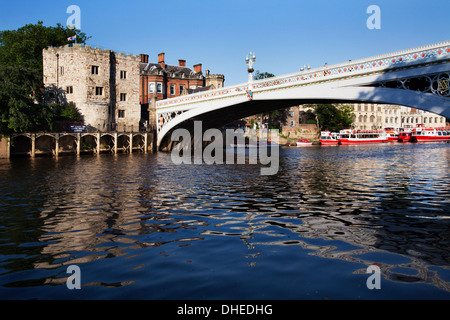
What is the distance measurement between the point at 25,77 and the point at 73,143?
883 cm

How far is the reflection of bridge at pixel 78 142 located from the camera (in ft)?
130

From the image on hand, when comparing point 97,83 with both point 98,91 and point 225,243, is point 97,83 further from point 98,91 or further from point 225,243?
point 225,243

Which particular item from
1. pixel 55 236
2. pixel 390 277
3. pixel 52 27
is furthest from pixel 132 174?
pixel 52 27

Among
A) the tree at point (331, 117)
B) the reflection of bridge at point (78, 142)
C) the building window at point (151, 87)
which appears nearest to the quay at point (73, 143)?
the reflection of bridge at point (78, 142)

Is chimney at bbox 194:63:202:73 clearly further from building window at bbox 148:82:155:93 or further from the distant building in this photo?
the distant building

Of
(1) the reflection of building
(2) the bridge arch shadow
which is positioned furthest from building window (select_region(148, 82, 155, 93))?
(1) the reflection of building

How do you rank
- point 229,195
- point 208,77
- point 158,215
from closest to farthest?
point 158,215 → point 229,195 → point 208,77

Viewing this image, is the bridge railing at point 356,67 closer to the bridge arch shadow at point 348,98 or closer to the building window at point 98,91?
the bridge arch shadow at point 348,98

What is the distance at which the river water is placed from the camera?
6.02 m

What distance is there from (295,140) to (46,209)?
75.6m

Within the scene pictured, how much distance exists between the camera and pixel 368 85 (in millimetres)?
24812

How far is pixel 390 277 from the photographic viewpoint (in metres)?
6.33

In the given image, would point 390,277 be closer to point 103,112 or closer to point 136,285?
point 136,285

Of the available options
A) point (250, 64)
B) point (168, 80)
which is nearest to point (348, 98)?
point (250, 64)
